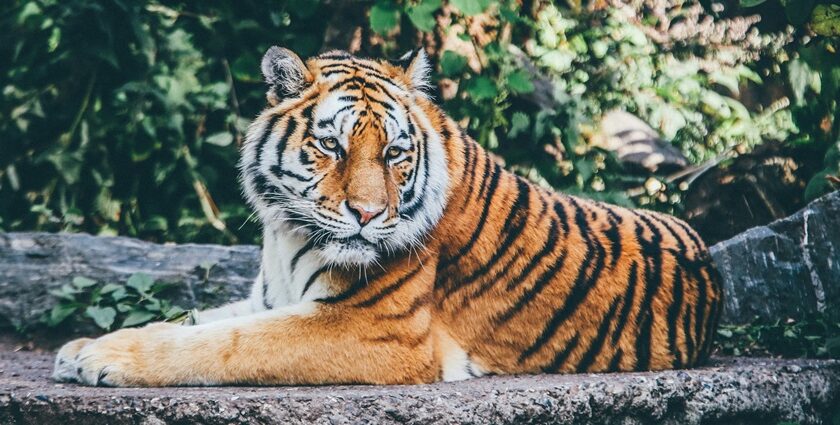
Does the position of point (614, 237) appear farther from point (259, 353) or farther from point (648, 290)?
point (259, 353)

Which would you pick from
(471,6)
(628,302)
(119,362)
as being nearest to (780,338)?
(628,302)

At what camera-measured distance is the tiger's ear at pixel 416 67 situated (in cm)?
316

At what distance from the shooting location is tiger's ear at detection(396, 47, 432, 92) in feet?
10.4

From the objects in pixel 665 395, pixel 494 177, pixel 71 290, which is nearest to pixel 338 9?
pixel 71 290

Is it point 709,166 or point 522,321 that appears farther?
point 709,166

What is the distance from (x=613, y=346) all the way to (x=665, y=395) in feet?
1.25

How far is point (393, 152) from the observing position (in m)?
2.93

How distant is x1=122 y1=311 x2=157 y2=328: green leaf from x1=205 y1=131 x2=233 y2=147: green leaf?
4.96 feet

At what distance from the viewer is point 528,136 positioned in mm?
5746

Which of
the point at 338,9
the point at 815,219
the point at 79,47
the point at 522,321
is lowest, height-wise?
the point at 522,321

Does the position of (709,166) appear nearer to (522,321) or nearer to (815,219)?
(815,219)

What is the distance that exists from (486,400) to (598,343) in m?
0.76

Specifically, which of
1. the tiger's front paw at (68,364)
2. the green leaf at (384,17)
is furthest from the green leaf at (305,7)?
the tiger's front paw at (68,364)

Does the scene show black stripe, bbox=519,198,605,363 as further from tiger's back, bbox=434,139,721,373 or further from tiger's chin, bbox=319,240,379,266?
tiger's chin, bbox=319,240,379,266
